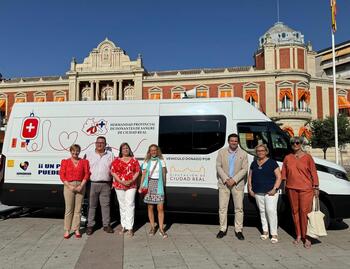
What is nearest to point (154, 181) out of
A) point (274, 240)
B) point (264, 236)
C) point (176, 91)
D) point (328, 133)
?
point (264, 236)

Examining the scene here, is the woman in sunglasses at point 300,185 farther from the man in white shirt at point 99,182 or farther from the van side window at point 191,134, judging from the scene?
the man in white shirt at point 99,182

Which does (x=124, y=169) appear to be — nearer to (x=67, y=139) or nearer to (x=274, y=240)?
(x=67, y=139)

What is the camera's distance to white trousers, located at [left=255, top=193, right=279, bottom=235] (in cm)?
607

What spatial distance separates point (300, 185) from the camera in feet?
19.1

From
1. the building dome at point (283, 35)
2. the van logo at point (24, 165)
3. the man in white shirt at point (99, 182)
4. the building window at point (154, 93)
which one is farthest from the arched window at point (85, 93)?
the man in white shirt at point (99, 182)

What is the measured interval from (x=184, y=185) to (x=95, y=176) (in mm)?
1920

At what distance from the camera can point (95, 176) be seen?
21.7 feet

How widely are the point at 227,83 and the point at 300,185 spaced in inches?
1729

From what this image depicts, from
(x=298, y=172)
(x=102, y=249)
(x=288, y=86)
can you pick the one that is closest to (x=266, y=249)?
(x=298, y=172)

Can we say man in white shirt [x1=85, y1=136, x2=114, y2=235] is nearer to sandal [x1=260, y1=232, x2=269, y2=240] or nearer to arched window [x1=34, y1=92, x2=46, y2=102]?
sandal [x1=260, y1=232, x2=269, y2=240]

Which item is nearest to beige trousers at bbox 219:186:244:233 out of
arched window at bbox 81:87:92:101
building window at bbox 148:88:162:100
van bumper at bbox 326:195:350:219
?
van bumper at bbox 326:195:350:219

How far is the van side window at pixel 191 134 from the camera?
711cm

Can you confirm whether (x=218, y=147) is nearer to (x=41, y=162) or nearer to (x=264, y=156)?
(x=264, y=156)

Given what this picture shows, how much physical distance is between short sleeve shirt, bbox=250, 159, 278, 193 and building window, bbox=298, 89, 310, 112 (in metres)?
42.6
